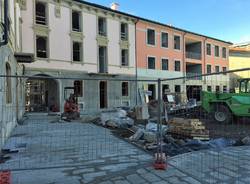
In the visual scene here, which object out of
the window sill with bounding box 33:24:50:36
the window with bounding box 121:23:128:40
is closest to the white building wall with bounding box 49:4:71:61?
the window sill with bounding box 33:24:50:36

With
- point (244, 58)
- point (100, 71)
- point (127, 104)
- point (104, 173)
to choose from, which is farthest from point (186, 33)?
point (104, 173)

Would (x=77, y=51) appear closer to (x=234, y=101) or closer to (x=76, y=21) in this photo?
(x=76, y=21)

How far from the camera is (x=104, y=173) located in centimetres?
634

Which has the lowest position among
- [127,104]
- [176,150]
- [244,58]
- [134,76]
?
[176,150]

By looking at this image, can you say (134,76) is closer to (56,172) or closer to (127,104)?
(127,104)

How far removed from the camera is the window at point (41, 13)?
25.0 meters

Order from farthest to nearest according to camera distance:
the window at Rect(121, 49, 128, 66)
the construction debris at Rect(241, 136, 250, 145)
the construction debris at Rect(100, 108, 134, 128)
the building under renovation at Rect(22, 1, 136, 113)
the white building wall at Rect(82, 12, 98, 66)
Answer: the window at Rect(121, 49, 128, 66) → the white building wall at Rect(82, 12, 98, 66) → the building under renovation at Rect(22, 1, 136, 113) → the construction debris at Rect(100, 108, 134, 128) → the construction debris at Rect(241, 136, 250, 145)

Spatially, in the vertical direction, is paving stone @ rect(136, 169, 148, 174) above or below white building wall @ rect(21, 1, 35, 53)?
below

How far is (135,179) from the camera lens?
19.2ft

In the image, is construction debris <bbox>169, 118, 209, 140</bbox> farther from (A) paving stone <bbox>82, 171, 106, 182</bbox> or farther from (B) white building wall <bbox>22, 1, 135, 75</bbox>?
(B) white building wall <bbox>22, 1, 135, 75</bbox>

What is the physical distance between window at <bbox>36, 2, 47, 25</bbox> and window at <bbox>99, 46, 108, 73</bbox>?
6.31m

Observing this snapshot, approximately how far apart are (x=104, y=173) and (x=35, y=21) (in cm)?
2072

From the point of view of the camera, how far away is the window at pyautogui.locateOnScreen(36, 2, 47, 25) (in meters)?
25.0

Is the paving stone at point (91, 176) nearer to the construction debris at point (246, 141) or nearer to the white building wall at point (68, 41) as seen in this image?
the construction debris at point (246, 141)
